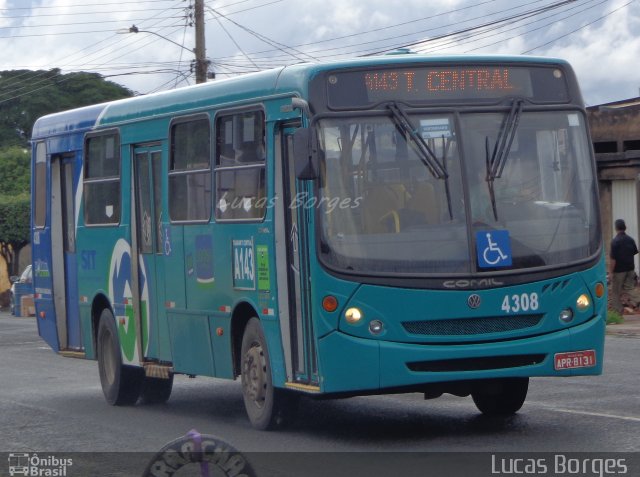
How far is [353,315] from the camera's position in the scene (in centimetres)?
1077

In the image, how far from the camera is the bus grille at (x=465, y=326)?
35.4 ft

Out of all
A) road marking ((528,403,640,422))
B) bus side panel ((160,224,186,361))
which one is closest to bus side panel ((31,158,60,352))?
bus side panel ((160,224,186,361))

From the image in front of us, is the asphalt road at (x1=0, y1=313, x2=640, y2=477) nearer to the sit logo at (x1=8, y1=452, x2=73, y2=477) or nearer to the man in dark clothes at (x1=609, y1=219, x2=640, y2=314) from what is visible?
the sit logo at (x1=8, y1=452, x2=73, y2=477)

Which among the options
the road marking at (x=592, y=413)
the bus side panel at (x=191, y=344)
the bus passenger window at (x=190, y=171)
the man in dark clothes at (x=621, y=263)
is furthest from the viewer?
the man in dark clothes at (x=621, y=263)

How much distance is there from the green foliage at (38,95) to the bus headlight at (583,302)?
6421cm

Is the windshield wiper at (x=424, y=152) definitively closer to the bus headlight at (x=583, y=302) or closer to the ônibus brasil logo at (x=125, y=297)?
the bus headlight at (x=583, y=302)

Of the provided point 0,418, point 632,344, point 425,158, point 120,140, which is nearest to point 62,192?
point 120,140

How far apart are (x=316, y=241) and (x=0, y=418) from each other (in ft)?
15.9

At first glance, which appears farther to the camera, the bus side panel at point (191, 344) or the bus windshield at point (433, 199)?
the bus side panel at point (191, 344)

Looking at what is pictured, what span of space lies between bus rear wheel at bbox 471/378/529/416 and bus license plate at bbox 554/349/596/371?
88 cm

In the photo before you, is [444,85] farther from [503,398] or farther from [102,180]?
[102,180]

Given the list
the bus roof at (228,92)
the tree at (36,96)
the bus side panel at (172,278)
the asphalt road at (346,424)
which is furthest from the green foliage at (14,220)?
the bus side panel at (172,278)

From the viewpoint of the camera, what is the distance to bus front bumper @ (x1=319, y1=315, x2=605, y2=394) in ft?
35.1

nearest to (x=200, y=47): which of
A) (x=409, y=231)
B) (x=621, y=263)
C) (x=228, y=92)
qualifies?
(x=621, y=263)
